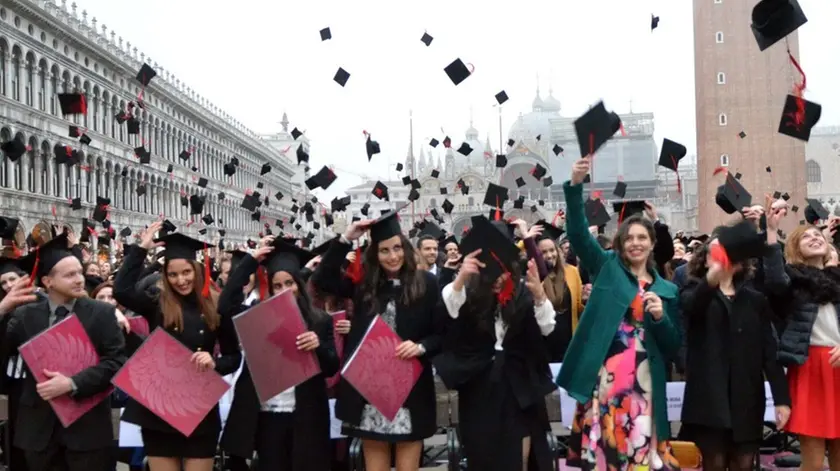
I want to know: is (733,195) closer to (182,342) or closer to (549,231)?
(549,231)

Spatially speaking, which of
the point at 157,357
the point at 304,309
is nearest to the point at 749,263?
the point at 304,309

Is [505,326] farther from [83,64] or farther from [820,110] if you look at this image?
[83,64]

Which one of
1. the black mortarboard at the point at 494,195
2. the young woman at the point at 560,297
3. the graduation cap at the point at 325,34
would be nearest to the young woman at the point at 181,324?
the young woman at the point at 560,297

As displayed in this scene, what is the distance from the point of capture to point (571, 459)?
4633mm

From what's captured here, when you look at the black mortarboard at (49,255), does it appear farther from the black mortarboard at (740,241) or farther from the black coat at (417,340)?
the black mortarboard at (740,241)

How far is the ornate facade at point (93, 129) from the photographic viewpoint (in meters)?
31.0

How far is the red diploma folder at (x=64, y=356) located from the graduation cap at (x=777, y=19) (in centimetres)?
516

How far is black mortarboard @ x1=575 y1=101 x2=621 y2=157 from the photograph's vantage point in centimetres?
471

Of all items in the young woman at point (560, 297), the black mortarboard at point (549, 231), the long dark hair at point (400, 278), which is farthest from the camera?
the black mortarboard at point (549, 231)

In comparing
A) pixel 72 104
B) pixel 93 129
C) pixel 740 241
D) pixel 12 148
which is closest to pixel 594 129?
pixel 740 241

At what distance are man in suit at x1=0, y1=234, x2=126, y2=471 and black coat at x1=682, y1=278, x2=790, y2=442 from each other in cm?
310

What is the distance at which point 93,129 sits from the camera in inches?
1524

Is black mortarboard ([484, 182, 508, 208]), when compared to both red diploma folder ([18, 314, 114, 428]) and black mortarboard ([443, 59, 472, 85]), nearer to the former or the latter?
black mortarboard ([443, 59, 472, 85])

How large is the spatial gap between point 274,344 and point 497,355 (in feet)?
3.93
